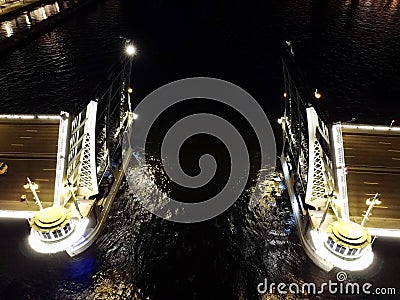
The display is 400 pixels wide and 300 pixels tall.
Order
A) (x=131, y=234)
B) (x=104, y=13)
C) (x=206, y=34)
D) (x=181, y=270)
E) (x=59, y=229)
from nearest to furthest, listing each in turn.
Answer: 1. (x=59, y=229)
2. (x=181, y=270)
3. (x=131, y=234)
4. (x=206, y=34)
5. (x=104, y=13)

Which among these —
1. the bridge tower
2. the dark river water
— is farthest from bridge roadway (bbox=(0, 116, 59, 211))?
the bridge tower

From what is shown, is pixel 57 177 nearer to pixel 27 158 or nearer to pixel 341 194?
pixel 27 158

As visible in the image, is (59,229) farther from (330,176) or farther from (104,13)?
(104,13)

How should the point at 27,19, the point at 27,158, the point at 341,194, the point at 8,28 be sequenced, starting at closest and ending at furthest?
the point at 341,194, the point at 27,158, the point at 8,28, the point at 27,19

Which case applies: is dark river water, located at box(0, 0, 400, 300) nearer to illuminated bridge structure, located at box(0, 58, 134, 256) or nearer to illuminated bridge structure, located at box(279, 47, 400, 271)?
illuminated bridge structure, located at box(0, 58, 134, 256)

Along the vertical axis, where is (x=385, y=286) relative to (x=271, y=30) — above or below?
below

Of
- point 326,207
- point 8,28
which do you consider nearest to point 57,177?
point 326,207

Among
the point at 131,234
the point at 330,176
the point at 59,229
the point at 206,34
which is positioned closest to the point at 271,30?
the point at 206,34
